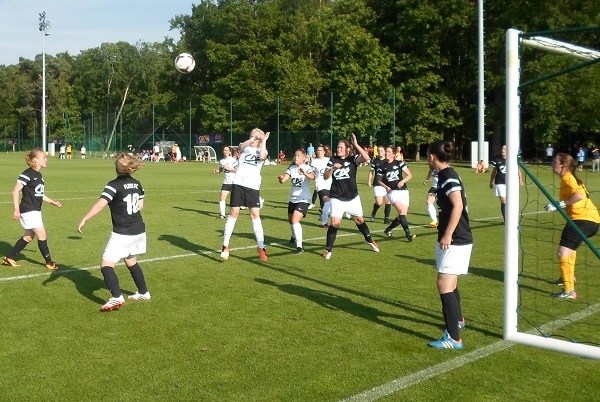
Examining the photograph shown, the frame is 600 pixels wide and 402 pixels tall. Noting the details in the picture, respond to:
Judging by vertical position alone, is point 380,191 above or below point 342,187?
below

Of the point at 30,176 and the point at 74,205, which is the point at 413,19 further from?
the point at 30,176

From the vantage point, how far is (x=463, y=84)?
55.0 metres

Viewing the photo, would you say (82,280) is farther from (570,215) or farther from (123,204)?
(570,215)

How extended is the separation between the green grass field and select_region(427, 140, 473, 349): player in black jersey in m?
0.24

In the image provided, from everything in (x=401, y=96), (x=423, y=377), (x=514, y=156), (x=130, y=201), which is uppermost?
(x=401, y=96)

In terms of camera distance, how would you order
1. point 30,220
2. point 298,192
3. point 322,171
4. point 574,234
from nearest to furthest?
point 574,234, point 30,220, point 298,192, point 322,171

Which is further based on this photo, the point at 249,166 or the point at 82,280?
the point at 249,166

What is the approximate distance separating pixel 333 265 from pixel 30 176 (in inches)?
184

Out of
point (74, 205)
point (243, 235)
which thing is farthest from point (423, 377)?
point (74, 205)

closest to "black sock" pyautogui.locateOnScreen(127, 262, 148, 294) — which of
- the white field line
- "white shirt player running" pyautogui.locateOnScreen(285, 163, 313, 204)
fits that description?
the white field line

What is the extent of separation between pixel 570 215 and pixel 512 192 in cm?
254

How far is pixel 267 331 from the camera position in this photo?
651 centimetres

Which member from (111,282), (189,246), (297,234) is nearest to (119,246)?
(111,282)

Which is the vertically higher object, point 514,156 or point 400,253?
point 514,156
